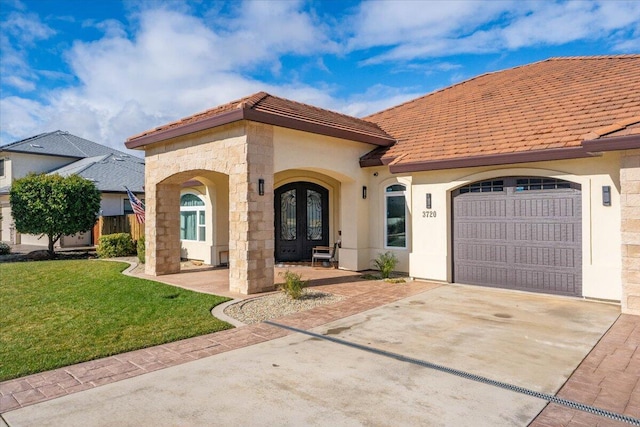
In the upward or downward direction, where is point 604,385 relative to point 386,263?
downward

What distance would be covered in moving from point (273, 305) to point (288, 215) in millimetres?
7416

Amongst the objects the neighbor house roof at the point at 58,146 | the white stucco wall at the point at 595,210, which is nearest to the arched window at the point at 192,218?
the white stucco wall at the point at 595,210

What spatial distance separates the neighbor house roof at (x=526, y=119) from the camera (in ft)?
28.8

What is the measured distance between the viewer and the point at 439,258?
10.7 metres

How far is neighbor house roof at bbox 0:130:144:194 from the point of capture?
86.3ft

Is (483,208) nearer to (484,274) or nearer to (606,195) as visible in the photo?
(484,274)

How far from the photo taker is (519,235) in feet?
30.9

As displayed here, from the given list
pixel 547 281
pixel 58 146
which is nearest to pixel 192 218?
pixel 547 281

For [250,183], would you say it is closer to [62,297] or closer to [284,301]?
[284,301]

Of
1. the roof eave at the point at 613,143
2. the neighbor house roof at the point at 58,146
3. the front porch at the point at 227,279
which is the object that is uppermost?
the neighbor house roof at the point at 58,146

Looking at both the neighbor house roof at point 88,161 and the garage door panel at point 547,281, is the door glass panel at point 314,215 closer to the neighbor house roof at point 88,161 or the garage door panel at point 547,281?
the garage door panel at point 547,281

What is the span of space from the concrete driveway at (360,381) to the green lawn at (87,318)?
4.67 ft

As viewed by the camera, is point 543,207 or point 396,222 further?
point 396,222

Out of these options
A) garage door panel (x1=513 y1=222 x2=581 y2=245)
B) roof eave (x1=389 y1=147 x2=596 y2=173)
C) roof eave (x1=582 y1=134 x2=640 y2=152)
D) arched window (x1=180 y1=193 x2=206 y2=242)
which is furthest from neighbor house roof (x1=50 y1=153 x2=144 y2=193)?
roof eave (x1=582 y1=134 x2=640 y2=152)
